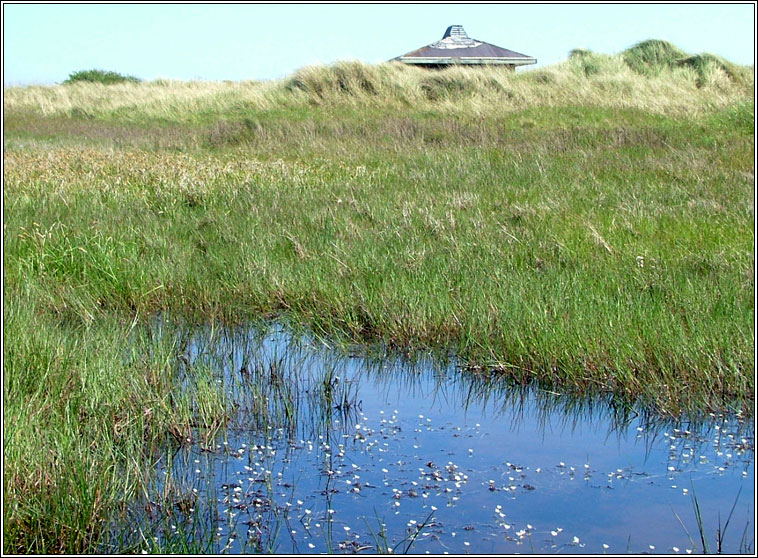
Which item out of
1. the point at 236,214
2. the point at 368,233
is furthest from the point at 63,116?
the point at 368,233

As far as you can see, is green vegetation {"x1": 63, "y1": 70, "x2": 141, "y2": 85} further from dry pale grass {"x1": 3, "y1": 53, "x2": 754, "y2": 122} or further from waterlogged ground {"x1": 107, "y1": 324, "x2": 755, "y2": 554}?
waterlogged ground {"x1": 107, "y1": 324, "x2": 755, "y2": 554}

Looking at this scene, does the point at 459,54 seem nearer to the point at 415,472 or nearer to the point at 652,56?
the point at 652,56

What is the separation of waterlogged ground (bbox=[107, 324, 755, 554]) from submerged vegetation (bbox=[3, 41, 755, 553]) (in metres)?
0.18

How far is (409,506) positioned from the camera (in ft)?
10.5

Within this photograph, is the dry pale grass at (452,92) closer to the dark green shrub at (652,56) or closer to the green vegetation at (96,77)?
the dark green shrub at (652,56)

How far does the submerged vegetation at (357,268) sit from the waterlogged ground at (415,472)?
179 mm

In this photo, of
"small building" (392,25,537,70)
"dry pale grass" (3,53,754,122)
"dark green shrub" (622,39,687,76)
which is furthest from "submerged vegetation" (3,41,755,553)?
"small building" (392,25,537,70)

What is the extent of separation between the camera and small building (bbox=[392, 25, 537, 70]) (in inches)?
1065

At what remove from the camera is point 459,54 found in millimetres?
28016

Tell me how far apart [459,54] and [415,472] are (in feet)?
85.0

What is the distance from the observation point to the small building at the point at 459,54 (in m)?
27.1

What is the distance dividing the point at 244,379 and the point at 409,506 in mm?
1559

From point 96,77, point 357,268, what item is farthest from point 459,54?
point 357,268

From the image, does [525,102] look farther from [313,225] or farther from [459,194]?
[313,225]
